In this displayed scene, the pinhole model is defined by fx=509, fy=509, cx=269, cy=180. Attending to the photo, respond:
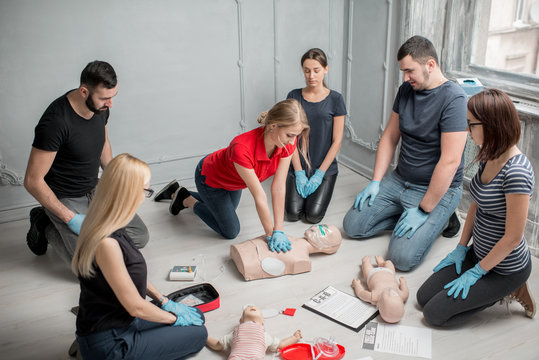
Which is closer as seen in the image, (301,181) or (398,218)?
(398,218)

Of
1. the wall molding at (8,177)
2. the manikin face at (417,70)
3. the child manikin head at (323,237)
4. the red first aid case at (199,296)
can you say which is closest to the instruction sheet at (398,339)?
the child manikin head at (323,237)

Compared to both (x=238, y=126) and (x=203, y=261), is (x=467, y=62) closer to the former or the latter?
(x=238, y=126)

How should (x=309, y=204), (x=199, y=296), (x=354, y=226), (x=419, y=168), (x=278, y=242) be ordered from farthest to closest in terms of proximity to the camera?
1. (x=309, y=204)
2. (x=354, y=226)
3. (x=419, y=168)
4. (x=278, y=242)
5. (x=199, y=296)

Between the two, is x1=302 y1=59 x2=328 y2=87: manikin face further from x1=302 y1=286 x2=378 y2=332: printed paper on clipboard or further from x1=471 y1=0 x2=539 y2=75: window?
x1=302 y1=286 x2=378 y2=332: printed paper on clipboard

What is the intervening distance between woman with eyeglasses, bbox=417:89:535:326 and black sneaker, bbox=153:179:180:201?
186 cm

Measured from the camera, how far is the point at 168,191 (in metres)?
3.57

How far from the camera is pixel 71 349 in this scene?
2.13 meters

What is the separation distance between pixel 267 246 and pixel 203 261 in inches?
15.7

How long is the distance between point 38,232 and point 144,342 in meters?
1.31

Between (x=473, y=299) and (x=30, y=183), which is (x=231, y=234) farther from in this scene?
(x=473, y=299)

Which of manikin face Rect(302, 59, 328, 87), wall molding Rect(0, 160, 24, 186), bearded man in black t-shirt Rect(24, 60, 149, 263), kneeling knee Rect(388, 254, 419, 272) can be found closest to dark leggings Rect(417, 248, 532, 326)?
kneeling knee Rect(388, 254, 419, 272)

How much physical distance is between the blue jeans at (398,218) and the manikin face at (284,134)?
0.79 meters

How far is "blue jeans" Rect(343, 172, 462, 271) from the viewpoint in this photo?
2738mm

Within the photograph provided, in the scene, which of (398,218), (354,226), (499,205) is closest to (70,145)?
(354,226)
